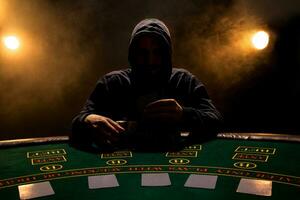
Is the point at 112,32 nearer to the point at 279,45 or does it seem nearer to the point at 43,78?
the point at 43,78

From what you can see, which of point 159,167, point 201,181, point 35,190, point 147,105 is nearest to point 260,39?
point 147,105

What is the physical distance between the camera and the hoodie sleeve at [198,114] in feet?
7.88

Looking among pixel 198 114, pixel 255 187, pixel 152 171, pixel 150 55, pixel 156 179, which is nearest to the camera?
pixel 255 187

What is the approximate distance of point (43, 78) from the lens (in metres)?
4.85

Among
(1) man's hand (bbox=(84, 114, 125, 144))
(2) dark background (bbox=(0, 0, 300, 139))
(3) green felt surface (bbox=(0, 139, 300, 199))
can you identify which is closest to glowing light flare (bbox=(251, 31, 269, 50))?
(2) dark background (bbox=(0, 0, 300, 139))

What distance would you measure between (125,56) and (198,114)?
8.02 ft

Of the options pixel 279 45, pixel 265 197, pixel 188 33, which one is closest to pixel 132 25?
pixel 188 33

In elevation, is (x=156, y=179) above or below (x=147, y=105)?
below

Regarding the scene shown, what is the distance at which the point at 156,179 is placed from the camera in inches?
67.4

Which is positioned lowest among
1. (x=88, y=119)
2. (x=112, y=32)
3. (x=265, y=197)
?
(x=265, y=197)

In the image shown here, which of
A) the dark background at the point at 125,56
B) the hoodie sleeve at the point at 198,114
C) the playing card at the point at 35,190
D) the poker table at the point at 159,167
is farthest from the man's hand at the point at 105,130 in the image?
the dark background at the point at 125,56

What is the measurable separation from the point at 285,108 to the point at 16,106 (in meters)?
3.56

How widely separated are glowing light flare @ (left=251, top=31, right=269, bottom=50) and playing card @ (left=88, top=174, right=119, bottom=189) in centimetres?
322

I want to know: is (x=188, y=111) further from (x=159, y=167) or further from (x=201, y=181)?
(x=201, y=181)
